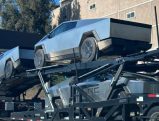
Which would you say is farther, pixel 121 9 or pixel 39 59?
pixel 121 9

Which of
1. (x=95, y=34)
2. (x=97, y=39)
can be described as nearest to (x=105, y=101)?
(x=97, y=39)

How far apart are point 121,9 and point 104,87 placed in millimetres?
27900

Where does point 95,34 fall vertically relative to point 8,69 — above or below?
above

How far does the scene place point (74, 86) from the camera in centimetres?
984

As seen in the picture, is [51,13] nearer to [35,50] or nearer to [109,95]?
[35,50]

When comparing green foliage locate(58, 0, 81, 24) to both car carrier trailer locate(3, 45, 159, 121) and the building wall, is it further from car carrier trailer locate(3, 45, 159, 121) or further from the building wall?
car carrier trailer locate(3, 45, 159, 121)

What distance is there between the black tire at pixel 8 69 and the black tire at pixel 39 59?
124 cm

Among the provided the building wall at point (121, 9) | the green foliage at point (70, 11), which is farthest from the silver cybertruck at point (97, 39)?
the green foliage at point (70, 11)

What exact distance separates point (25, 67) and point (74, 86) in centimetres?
389

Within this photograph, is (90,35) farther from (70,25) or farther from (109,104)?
(109,104)

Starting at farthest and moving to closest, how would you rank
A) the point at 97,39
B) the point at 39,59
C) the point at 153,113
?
the point at 39,59, the point at 97,39, the point at 153,113

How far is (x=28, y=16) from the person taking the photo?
48.5 metres

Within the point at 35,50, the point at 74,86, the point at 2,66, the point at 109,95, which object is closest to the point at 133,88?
the point at 109,95

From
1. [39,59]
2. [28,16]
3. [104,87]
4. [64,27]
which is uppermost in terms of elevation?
[28,16]
